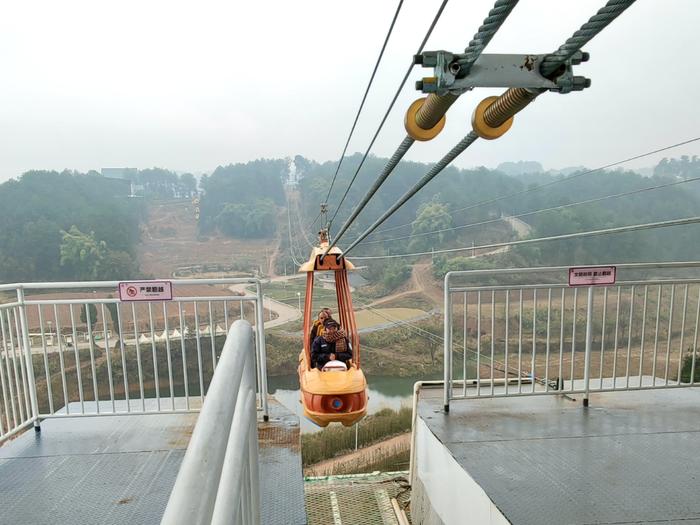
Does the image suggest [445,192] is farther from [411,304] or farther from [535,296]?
[535,296]

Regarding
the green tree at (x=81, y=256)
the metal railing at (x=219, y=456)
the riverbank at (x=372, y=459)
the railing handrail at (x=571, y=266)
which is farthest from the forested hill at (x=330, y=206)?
the metal railing at (x=219, y=456)

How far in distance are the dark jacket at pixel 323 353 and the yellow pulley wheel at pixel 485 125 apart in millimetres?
3710

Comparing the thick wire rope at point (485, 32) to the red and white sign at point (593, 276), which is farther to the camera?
the red and white sign at point (593, 276)

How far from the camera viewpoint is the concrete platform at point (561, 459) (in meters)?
1.85

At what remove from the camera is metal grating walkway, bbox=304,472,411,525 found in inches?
154

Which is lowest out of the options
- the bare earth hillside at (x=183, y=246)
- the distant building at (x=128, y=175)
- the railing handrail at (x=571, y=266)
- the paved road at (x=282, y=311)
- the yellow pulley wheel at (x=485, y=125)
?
the paved road at (x=282, y=311)

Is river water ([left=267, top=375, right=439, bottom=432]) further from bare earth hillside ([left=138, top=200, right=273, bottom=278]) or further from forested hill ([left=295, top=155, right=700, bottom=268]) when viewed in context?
bare earth hillside ([left=138, top=200, right=273, bottom=278])

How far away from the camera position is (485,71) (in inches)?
39.4

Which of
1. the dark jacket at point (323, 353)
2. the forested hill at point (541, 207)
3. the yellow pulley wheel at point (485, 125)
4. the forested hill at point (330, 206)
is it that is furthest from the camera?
the forested hill at point (330, 206)

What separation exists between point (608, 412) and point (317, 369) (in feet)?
8.48

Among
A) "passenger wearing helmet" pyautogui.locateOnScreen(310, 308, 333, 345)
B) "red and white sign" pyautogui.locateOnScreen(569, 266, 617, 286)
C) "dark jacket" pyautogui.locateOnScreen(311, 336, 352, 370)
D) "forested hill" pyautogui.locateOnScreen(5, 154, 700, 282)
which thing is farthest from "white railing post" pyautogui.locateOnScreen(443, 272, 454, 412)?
"forested hill" pyautogui.locateOnScreen(5, 154, 700, 282)

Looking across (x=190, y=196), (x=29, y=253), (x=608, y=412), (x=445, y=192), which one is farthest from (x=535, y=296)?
(x=190, y=196)

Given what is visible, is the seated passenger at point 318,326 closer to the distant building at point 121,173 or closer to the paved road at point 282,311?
the paved road at point 282,311

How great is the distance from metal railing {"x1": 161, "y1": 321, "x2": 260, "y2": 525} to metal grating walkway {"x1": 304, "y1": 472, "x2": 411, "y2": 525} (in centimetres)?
369
